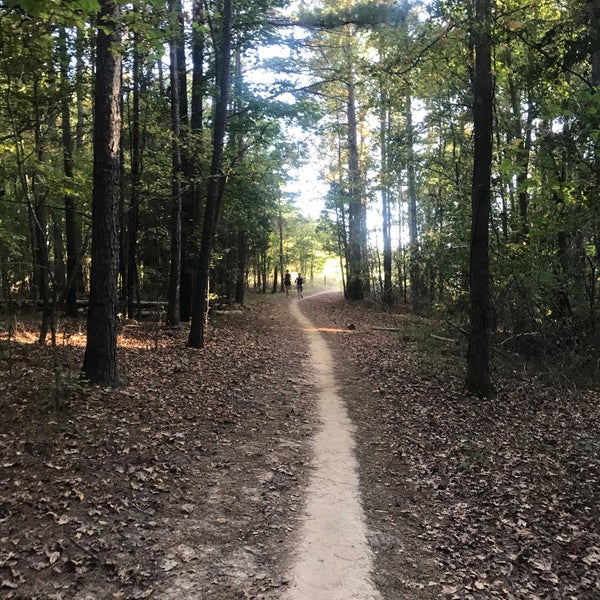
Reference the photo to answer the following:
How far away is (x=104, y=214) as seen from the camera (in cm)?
809

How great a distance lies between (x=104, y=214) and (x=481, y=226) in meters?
7.00

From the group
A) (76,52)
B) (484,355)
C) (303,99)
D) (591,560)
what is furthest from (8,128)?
(591,560)

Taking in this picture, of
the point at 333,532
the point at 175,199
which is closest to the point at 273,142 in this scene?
the point at 175,199

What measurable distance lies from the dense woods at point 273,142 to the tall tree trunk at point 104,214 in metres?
0.03

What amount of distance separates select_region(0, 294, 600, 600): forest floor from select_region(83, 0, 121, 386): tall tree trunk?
653 mm

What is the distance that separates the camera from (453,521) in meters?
5.52

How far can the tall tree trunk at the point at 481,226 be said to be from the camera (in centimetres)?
915

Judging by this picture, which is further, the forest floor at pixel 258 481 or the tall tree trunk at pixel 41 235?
the tall tree trunk at pixel 41 235

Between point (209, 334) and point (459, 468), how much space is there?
9855 mm

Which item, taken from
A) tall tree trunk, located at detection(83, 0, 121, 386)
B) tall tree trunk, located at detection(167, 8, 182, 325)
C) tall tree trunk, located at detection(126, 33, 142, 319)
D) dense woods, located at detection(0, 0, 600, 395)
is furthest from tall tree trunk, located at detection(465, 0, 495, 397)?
tall tree trunk, located at detection(126, 33, 142, 319)

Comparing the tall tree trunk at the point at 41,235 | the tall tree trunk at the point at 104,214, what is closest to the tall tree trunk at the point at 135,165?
the tall tree trunk at the point at 41,235

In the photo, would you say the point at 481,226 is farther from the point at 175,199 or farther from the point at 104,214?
the point at 175,199

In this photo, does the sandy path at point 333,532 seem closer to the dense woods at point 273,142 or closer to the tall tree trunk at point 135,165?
the dense woods at point 273,142

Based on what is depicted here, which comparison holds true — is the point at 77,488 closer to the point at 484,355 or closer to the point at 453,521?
the point at 453,521
